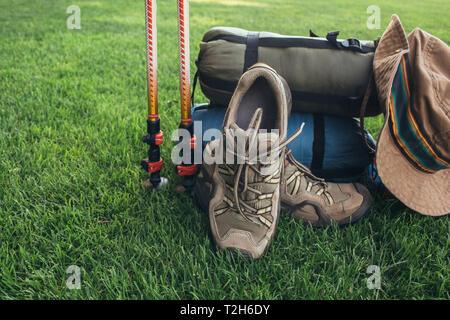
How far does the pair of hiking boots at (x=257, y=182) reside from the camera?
157cm

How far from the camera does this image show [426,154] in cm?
166

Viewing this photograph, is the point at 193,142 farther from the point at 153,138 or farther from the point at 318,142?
the point at 318,142

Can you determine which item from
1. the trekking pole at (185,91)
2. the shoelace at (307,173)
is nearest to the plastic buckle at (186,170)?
the trekking pole at (185,91)

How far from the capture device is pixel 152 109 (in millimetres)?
1859

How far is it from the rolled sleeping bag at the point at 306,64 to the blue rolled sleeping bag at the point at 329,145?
0.24 ft

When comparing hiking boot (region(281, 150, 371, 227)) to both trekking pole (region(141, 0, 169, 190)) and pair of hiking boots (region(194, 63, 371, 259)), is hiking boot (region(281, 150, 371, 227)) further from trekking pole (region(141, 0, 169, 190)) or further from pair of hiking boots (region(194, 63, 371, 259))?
trekking pole (region(141, 0, 169, 190))

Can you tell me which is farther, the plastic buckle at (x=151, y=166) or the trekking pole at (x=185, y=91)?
the plastic buckle at (x=151, y=166)

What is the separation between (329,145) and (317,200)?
0.39 metres
